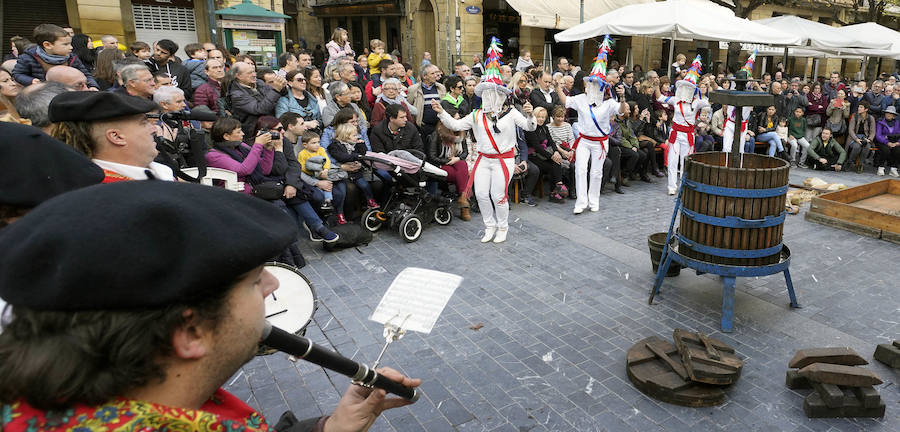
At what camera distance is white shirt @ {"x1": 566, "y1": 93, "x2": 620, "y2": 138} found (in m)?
8.86

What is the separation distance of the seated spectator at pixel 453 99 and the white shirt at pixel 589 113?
182 cm

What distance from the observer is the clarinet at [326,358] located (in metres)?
1.49

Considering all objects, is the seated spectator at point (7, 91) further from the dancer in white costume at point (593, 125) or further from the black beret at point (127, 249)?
the dancer in white costume at point (593, 125)

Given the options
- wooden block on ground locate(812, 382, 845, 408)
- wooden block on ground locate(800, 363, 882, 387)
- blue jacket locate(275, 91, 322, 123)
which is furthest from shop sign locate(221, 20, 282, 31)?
wooden block on ground locate(812, 382, 845, 408)

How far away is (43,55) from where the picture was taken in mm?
7305

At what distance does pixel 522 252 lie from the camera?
7359mm

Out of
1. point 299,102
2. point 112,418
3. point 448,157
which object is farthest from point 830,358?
point 299,102

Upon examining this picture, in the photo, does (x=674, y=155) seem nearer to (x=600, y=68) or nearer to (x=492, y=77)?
(x=600, y=68)

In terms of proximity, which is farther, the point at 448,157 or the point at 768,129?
the point at 768,129

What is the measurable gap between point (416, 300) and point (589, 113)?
24.4 ft

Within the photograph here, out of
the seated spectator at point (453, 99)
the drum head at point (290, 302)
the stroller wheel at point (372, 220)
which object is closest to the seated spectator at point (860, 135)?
the seated spectator at point (453, 99)

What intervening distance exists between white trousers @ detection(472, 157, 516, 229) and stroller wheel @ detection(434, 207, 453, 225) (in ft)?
2.80

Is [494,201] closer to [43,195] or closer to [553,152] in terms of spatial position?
[553,152]

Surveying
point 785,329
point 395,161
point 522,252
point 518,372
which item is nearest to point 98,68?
point 395,161
